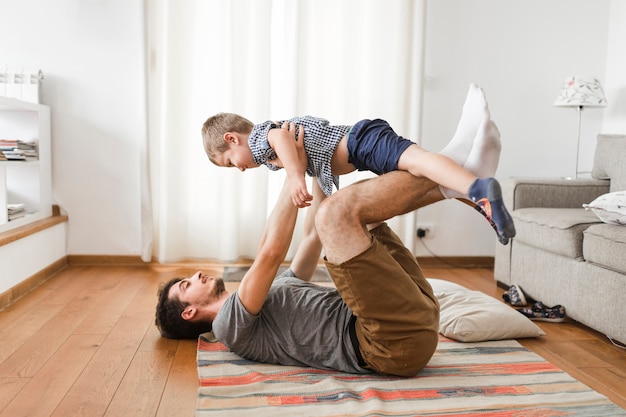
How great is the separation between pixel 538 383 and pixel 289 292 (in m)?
0.90

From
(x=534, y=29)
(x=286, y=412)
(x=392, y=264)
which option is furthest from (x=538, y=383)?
(x=534, y=29)

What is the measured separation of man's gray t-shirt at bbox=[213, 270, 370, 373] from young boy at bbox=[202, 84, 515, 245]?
0.42 meters

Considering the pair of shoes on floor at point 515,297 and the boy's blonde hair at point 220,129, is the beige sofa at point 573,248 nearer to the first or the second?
the pair of shoes on floor at point 515,297

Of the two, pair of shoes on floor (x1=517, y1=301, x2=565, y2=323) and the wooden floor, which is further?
pair of shoes on floor (x1=517, y1=301, x2=565, y2=323)

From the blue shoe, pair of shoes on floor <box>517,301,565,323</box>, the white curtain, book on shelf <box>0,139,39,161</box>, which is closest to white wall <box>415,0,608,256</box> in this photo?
the white curtain

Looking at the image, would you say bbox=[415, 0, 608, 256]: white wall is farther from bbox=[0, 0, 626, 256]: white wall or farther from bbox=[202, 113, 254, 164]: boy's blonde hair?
bbox=[202, 113, 254, 164]: boy's blonde hair

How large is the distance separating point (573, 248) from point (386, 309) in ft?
4.62

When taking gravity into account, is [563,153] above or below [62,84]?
below

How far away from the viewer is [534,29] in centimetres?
445

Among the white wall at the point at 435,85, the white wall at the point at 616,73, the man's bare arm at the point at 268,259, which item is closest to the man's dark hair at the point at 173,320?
the man's bare arm at the point at 268,259

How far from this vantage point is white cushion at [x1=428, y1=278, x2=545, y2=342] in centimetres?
262

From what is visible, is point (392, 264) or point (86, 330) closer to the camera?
point (392, 264)

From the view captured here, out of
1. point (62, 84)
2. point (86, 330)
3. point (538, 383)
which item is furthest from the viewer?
point (62, 84)

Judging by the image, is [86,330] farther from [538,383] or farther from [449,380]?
[538,383]
